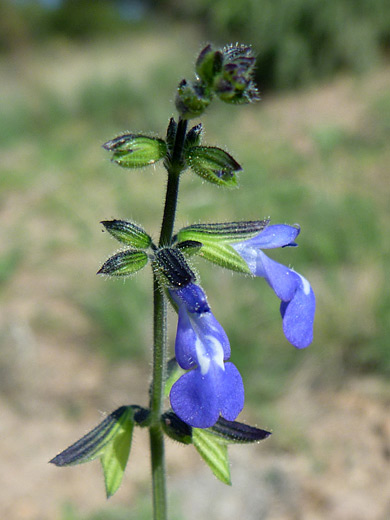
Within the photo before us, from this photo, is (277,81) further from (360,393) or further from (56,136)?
(360,393)

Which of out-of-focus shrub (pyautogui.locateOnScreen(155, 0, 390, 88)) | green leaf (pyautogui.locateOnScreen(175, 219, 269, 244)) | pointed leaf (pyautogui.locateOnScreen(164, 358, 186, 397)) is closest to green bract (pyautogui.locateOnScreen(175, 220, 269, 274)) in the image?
green leaf (pyautogui.locateOnScreen(175, 219, 269, 244))

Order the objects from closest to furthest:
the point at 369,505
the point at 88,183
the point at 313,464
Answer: the point at 369,505, the point at 313,464, the point at 88,183

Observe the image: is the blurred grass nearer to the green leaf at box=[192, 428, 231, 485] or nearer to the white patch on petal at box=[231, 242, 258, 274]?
the white patch on petal at box=[231, 242, 258, 274]

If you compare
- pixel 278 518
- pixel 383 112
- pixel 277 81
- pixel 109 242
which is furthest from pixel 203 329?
pixel 277 81

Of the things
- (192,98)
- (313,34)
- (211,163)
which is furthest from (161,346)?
(313,34)

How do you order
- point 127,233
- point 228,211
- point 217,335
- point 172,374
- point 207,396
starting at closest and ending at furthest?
point 207,396
point 217,335
point 127,233
point 172,374
point 228,211

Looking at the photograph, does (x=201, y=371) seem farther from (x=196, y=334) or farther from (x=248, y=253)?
(x=248, y=253)
